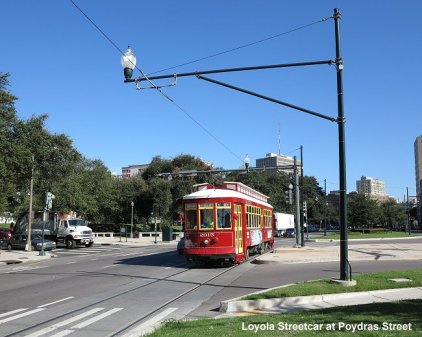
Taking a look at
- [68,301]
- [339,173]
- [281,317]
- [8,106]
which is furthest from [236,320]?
[8,106]

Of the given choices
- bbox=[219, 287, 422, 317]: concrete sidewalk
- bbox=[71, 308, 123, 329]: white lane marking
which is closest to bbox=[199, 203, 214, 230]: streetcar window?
bbox=[219, 287, 422, 317]: concrete sidewalk

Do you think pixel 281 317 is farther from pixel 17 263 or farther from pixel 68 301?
pixel 17 263

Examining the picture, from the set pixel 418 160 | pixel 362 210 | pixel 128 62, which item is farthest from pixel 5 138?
pixel 418 160

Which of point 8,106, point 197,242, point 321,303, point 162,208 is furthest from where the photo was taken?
point 162,208

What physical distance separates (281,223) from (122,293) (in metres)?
67.2

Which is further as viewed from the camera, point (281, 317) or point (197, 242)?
point (197, 242)

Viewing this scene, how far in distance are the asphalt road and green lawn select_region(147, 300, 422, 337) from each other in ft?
4.79

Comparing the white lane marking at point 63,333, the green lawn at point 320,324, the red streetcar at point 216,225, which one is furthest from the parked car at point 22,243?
the green lawn at point 320,324

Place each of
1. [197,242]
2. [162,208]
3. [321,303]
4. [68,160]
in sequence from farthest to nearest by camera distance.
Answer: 1. [162,208]
2. [68,160]
3. [197,242]
4. [321,303]

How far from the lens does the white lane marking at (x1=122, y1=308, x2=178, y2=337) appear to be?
8741 mm

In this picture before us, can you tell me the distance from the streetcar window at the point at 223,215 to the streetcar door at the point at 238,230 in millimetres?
501

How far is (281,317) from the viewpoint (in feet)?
29.8

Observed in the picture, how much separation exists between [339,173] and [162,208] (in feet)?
193

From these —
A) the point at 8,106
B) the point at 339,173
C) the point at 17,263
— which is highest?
the point at 8,106
